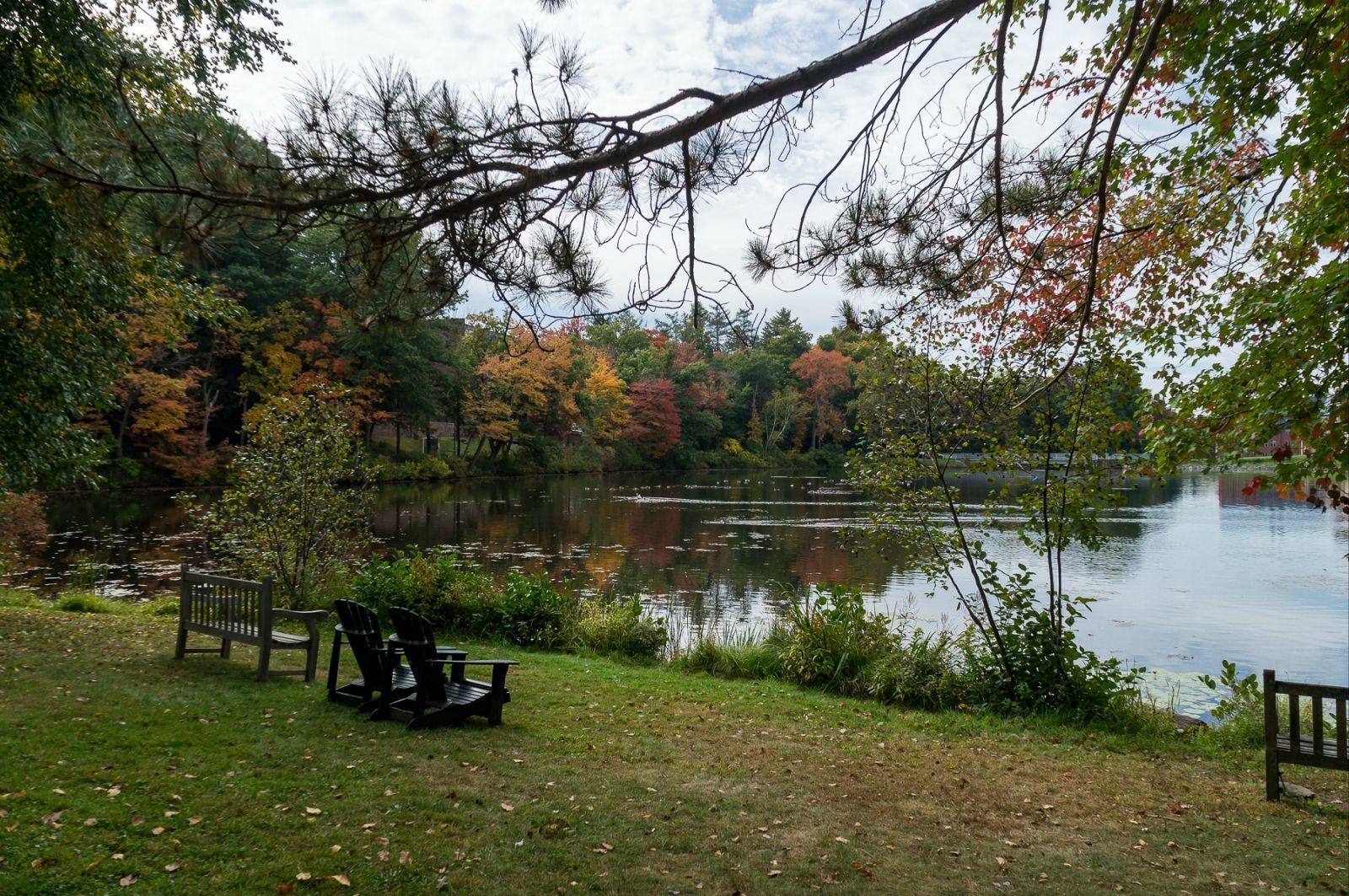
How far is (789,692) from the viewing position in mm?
7625

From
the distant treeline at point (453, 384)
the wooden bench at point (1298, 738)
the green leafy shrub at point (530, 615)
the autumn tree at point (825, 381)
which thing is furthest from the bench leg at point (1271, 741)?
the autumn tree at point (825, 381)

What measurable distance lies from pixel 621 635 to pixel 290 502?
14.4 ft

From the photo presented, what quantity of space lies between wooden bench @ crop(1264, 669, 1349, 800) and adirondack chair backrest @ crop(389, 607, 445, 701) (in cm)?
512

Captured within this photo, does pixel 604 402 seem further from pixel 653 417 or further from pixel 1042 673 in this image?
pixel 1042 673

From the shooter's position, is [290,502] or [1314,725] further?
[290,502]

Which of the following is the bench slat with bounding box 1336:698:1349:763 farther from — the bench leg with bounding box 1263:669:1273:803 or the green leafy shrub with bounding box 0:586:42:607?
the green leafy shrub with bounding box 0:586:42:607

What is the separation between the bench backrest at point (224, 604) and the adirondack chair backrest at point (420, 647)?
5.21 feet

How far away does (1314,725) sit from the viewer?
4.67 meters

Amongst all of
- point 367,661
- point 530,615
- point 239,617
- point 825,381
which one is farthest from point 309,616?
point 825,381

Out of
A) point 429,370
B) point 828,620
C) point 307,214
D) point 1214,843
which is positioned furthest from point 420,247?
point 429,370

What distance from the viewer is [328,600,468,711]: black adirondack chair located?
17.5ft

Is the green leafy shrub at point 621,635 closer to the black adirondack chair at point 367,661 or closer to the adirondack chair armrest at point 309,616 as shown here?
the adirondack chair armrest at point 309,616

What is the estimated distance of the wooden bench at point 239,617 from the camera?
20.2 ft

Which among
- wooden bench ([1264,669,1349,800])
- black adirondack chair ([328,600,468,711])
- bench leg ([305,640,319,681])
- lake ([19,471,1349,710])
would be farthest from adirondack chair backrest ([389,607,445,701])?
wooden bench ([1264,669,1349,800])
